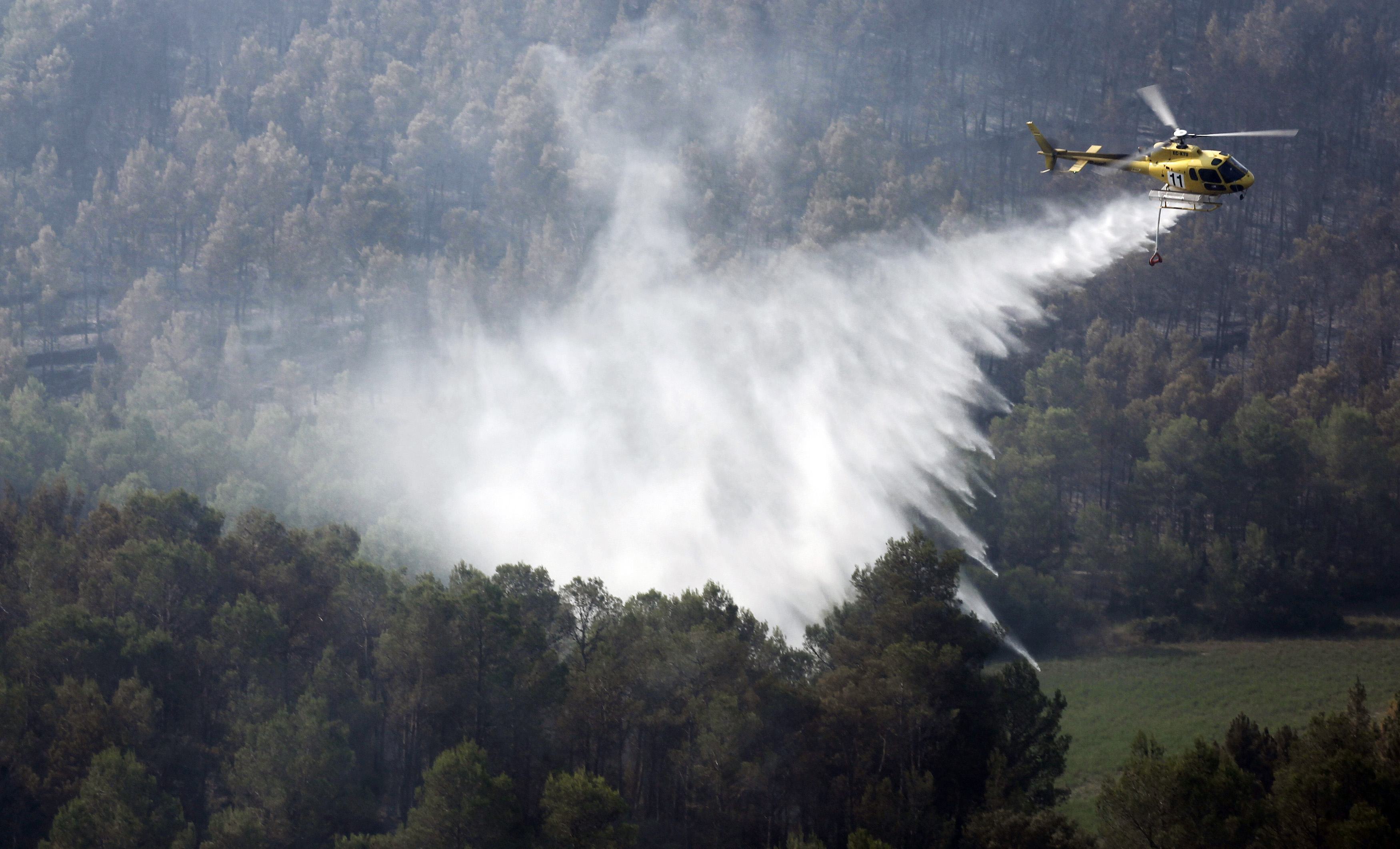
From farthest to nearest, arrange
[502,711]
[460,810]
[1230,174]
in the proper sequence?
[502,711] < [460,810] < [1230,174]

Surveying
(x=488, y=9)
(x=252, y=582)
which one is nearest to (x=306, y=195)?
(x=488, y=9)

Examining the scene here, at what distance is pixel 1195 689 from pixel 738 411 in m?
31.3

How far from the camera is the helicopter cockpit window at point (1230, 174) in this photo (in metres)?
34.0

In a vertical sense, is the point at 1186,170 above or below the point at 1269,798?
above

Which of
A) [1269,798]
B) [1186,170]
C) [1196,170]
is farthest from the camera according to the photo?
[1186,170]

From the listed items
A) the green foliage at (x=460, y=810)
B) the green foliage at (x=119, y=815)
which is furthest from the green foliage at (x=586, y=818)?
the green foliage at (x=119, y=815)

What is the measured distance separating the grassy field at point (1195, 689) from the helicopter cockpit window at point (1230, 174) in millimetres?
21607

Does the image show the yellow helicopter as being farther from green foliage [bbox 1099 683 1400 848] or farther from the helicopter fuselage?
green foliage [bbox 1099 683 1400 848]

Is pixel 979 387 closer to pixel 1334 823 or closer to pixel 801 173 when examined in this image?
pixel 801 173

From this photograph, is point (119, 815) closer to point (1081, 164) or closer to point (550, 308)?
point (1081, 164)

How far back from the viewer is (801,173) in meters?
87.9

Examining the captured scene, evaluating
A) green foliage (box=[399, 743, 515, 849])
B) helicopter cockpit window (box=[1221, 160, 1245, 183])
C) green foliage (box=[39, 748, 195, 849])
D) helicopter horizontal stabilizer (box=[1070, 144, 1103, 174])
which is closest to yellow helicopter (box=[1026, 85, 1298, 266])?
helicopter cockpit window (box=[1221, 160, 1245, 183])

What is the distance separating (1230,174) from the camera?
34062 millimetres

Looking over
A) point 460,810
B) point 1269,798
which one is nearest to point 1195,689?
point 1269,798
